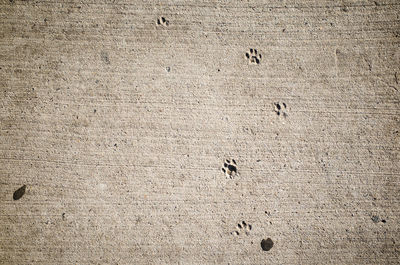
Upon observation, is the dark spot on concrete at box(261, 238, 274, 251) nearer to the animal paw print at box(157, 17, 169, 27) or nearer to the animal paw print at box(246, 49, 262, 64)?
the animal paw print at box(246, 49, 262, 64)

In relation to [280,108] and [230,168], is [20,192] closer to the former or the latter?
[230,168]

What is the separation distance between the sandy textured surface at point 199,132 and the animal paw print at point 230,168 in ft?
0.04

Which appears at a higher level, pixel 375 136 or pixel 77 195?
pixel 375 136

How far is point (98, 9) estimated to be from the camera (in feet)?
7.49

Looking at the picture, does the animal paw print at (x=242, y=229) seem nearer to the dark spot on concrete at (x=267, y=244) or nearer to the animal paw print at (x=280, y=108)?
the dark spot on concrete at (x=267, y=244)

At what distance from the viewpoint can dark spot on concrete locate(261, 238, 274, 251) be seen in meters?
2.23

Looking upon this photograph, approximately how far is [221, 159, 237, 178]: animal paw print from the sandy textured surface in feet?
0.04

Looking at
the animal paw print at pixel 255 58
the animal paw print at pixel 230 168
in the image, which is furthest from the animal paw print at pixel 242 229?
the animal paw print at pixel 255 58

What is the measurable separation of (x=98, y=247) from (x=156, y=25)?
6.21 feet

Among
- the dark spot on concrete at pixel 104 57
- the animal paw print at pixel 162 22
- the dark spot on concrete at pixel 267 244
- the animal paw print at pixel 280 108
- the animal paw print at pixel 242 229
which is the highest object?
the animal paw print at pixel 162 22

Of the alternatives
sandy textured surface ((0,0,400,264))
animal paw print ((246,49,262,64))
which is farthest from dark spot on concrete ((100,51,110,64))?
animal paw print ((246,49,262,64))

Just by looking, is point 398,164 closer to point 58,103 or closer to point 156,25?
point 156,25

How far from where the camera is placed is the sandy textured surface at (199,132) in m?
2.24

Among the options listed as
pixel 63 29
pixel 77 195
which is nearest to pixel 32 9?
pixel 63 29
